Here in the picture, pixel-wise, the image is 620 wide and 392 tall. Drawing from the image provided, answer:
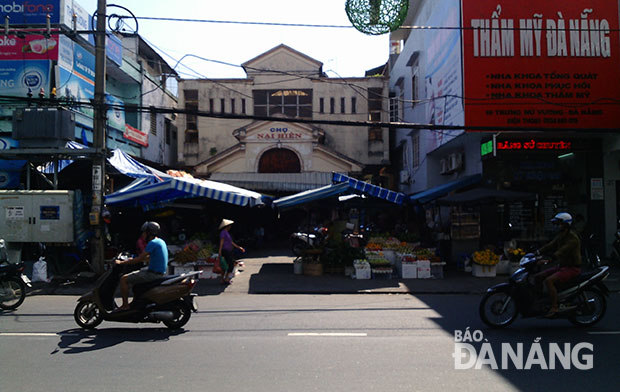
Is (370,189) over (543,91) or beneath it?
beneath

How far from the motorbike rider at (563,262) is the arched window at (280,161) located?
20440 mm

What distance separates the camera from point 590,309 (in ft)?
23.5

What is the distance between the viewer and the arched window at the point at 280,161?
1065 inches

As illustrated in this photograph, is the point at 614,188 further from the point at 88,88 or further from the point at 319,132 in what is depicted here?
the point at 88,88

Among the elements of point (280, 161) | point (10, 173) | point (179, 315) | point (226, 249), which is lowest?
point (179, 315)

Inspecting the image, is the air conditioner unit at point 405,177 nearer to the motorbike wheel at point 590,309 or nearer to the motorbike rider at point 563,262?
the motorbike rider at point 563,262

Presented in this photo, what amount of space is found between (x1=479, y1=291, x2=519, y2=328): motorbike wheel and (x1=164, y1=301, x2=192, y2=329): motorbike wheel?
15.3 ft

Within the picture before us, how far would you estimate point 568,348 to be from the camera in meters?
6.03

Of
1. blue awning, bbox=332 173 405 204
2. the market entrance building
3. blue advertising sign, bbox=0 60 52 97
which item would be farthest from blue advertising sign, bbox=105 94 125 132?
blue awning, bbox=332 173 405 204

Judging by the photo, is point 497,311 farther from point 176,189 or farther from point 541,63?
point 541,63

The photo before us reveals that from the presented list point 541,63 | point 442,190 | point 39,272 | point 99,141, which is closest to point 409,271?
point 442,190

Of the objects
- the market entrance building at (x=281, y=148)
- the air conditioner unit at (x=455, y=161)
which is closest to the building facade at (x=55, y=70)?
the market entrance building at (x=281, y=148)

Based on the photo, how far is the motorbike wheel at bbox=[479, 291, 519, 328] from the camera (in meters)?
7.06

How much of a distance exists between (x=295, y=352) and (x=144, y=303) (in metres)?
2.63
